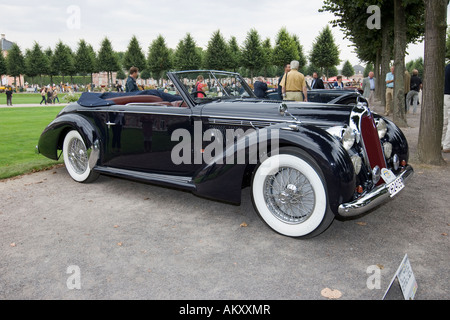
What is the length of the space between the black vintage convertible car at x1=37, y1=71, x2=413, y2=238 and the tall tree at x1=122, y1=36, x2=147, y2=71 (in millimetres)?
57184

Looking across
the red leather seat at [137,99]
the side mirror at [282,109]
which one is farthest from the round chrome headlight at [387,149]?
the red leather seat at [137,99]

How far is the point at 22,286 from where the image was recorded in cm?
265

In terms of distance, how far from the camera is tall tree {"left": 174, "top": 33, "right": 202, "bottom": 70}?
2142 inches

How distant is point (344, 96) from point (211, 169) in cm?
824

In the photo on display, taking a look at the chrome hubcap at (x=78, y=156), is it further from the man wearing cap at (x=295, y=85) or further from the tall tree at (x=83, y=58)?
the tall tree at (x=83, y=58)

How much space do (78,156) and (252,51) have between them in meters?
50.3

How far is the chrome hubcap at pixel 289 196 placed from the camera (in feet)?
11.1

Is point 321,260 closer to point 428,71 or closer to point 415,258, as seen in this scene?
point 415,258

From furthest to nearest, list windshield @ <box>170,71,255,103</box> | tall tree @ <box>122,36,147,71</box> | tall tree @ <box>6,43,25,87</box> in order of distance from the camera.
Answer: tall tree @ <box>6,43,25,87</box> < tall tree @ <box>122,36,147,71</box> < windshield @ <box>170,71,255,103</box>

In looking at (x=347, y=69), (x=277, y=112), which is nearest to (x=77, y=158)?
(x=277, y=112)

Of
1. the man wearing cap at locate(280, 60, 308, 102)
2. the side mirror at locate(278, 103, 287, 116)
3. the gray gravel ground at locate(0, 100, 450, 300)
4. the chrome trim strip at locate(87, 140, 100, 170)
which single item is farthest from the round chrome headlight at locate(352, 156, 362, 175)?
the man wearing cap at locate(280, 60, 308, 102)

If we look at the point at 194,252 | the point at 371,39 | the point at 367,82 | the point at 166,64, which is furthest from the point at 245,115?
the point at 166,64

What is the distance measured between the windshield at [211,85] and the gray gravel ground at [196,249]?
4.42 feet

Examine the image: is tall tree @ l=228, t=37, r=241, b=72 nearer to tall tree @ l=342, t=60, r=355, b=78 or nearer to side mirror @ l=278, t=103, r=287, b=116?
tall tree @ l=342, t=60, r=355, b=78
